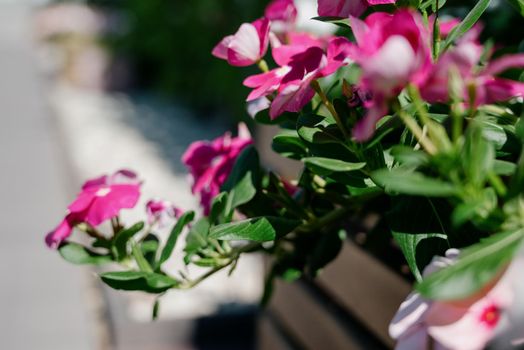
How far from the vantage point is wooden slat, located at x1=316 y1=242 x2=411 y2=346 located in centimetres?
138

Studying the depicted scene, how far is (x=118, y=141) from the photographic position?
6367 millimetres

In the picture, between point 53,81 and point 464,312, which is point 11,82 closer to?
point 53,81

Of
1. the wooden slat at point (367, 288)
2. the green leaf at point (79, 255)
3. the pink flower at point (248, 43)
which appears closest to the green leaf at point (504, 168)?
the pink flower at point (248, 43)

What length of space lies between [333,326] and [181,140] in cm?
484

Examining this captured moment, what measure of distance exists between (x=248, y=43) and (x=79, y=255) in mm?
365

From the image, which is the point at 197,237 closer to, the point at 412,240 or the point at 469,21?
the point at 412,240

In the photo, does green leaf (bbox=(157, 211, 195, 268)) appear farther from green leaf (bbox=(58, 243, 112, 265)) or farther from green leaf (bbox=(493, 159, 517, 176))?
green leaf (bbox=(493, 159, 517, 176))

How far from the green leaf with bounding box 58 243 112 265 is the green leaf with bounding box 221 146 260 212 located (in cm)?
18

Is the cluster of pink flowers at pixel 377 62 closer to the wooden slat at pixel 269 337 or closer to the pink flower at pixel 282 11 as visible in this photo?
the pink flower at pixel 282 11

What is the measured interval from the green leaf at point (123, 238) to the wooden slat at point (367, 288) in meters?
0.54

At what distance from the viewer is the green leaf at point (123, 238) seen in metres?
0.92

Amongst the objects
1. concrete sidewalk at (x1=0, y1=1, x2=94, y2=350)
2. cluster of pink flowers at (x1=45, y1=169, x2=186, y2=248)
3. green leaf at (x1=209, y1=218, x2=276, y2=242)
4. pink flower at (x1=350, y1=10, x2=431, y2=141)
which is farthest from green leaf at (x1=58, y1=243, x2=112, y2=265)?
concrete sidewalk at (x1=0, y1=1, x2=94, y2=350)

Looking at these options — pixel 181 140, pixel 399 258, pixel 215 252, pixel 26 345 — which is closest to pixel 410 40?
pixel 215 252

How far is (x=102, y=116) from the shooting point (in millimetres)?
7707
